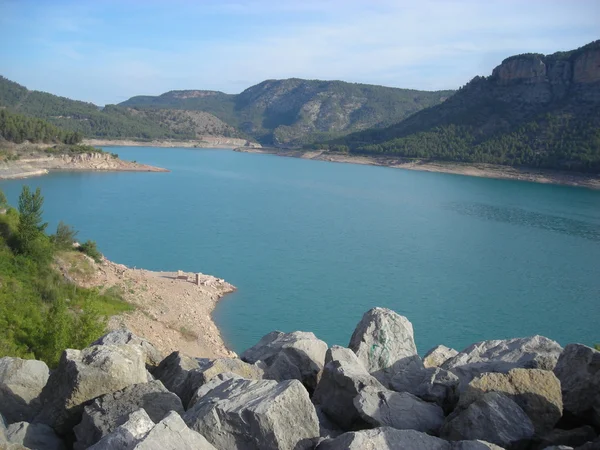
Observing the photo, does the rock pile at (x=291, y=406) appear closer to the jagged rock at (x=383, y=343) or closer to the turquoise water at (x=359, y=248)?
the jagged rock at (x=383, y=343)

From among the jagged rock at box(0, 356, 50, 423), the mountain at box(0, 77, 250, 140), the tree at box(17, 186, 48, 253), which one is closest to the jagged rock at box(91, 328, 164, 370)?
the jagged rock at box(0, 356, 50, 423)

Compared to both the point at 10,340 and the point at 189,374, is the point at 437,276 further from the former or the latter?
the point at 189,374

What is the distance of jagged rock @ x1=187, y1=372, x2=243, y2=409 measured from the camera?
550 centimetres

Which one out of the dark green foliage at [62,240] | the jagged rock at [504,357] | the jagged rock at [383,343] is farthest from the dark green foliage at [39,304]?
the jagged rock at [504,357]

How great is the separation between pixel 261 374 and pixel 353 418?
5.28 feet

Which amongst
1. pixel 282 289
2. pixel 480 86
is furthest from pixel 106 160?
pixel 480 86

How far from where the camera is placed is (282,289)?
926 inches

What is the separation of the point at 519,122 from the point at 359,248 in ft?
235

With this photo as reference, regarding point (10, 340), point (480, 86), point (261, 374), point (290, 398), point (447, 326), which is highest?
point (480, 86)

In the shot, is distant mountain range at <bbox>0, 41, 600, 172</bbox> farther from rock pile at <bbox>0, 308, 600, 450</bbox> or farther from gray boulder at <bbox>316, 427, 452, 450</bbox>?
gray boulder at <bbox>316, 427, 452, 450</bbox>

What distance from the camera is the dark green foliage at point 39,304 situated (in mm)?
10397

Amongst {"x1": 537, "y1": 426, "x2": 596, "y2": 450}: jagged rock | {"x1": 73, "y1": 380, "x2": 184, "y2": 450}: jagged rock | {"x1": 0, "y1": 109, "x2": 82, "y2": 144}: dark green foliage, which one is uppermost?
{"x1": 0, "y1": 109, "x2": 82, "y2": 144}: dark green foliage

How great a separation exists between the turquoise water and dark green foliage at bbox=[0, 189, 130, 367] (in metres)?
5.09

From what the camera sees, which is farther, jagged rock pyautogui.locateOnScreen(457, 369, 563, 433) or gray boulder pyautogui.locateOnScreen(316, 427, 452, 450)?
jagged rock pyautogui.locateOnScreen(457, 369, 563, 433)
